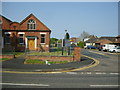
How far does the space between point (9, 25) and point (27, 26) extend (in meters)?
3.67

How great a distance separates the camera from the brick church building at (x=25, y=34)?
24367 millimetres

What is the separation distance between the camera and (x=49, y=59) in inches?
591

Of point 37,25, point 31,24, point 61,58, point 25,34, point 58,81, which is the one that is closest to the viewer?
point 58,81

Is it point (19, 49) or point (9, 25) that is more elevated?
point (9, 25)

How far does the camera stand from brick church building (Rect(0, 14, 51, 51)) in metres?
24.4

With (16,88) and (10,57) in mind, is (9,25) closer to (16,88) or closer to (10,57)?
(10,57)

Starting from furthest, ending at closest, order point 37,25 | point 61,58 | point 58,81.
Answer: point 37,25
point 61,58
point 58,81

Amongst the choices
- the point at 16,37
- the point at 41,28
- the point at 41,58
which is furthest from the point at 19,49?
the point at 41,58

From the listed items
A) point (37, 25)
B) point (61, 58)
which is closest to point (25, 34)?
point (37, 25)

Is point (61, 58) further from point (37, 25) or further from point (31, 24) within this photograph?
point (31, 24)

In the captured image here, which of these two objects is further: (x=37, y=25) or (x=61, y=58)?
(x=37, y=25)

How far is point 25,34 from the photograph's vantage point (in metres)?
24.7

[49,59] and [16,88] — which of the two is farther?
[49,59]

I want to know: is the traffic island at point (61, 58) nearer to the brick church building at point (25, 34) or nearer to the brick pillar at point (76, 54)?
the brick pillar at point (76, 54)
